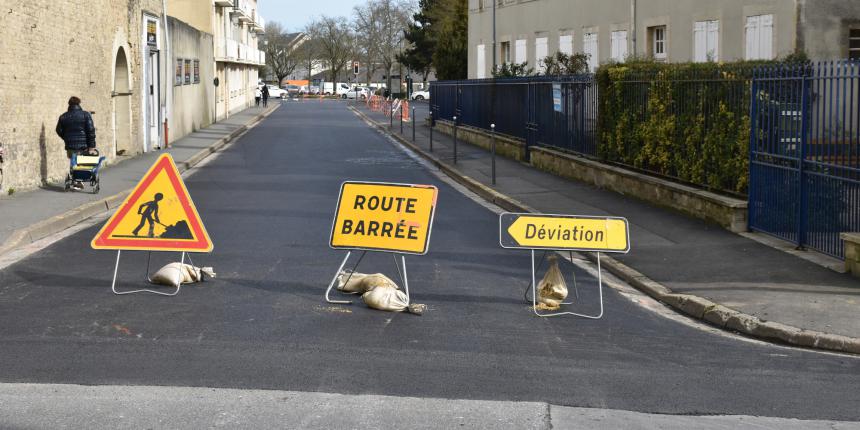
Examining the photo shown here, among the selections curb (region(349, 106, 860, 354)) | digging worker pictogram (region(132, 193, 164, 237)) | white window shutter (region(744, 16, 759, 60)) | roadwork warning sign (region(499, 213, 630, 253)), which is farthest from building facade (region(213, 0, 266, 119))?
roadwork warning sign (region(499, 213, 630, 253))

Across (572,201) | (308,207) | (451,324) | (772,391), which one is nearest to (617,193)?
(572,201)

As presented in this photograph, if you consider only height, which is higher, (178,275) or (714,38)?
(714,38)

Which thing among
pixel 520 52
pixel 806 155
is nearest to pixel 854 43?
pixel 806 155

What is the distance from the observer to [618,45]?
34.1 metres

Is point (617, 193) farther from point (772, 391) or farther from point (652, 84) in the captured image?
point (772, 391)

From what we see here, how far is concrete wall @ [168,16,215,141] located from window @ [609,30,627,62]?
45.0 ft

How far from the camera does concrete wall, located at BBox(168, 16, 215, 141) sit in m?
37.9

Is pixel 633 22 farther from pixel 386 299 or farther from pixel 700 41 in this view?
pixel 386 299

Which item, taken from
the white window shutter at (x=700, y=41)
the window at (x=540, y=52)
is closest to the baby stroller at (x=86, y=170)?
the white window shutter at (x=700, y=41)

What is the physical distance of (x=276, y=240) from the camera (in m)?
14.0

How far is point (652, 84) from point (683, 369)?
11.1 meters

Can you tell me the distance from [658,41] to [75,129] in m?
17.2

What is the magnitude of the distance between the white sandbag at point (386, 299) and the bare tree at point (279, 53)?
464 feet

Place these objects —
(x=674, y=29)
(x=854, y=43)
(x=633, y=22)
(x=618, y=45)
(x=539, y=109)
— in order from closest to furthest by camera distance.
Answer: (x=854, y=43)
(x=539, y=109)
(x=674, y=29)
(x=633, y=22)
(x=618, y=45)
